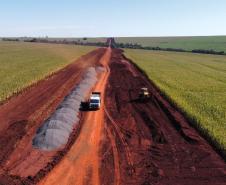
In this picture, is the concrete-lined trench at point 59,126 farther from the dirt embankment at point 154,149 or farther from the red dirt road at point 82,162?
the dirt embankment at point 154,149

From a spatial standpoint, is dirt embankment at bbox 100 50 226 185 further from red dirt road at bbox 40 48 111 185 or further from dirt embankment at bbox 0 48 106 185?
dirt embankment at bbox 0 48 106 185

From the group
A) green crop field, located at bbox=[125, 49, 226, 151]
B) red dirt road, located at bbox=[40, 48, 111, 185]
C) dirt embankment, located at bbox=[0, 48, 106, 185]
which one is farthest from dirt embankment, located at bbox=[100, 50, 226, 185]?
dirt embankment, located at bbox=[0, 48, 106, 185]

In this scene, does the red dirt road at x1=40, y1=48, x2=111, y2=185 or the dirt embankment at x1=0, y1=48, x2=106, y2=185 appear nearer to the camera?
the red dirt road at x1=40, y1=48, x2=111, y2=185

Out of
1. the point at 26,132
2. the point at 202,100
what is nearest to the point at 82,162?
the point at 26,132

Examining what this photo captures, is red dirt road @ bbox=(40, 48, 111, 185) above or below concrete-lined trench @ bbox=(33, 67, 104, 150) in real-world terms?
below

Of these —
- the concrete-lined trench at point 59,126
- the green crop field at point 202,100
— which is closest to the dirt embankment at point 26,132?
the concrete-lined trench at point 59,126

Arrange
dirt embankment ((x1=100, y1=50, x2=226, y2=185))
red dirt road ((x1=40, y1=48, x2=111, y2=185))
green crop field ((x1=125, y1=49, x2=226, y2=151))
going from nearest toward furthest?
red dirt road ((x1=40, y1=48, x2=111, y2=185)) < dirt embankment ((x1=100, y1=50, x2=226, y2=185)) < green crop field ((x1=125, y1=49, x2=226, y2=151))
